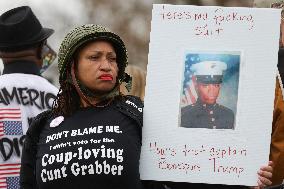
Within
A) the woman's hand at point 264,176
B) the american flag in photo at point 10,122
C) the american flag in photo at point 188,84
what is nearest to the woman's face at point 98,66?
the american flag in photo at point 188,84

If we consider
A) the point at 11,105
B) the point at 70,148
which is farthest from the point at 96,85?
the point at 11,105

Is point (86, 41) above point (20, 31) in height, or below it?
below

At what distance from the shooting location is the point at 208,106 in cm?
326

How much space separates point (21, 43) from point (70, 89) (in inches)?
49.0

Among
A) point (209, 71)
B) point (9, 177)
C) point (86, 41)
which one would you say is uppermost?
point (86, 41)

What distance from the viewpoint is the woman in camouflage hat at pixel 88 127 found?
3297 mm

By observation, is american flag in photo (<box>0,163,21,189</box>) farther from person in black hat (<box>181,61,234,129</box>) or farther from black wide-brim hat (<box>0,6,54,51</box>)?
person in black hat (<box>181,61,234,129</box>)

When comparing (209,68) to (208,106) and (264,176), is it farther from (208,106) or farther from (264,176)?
(264,176)

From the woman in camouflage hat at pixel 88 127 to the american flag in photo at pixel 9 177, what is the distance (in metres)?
0.84

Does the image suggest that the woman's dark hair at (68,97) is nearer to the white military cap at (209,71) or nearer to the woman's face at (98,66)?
the woman's face at (98,66)

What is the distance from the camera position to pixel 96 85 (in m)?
3.43

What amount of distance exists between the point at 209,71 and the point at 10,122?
63.3 inches

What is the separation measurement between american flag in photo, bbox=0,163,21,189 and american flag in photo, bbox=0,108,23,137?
0.19m

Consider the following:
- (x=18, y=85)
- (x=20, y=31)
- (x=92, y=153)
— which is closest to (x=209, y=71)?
(x=92, y=153)
